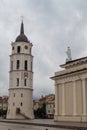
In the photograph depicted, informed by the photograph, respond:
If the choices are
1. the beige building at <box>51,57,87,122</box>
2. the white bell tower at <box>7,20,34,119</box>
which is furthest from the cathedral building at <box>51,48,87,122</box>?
the white bell tower at <box>7,20,34,119</box>

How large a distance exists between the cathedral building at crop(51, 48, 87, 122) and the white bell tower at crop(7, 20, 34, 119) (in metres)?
39.9

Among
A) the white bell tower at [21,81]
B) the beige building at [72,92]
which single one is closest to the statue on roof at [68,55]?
the beige building at [72,92]

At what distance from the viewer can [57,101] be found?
57.5m

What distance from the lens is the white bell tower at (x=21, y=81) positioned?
9656 cm

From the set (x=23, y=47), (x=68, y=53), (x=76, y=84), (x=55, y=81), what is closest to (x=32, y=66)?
(x=23, y=47)

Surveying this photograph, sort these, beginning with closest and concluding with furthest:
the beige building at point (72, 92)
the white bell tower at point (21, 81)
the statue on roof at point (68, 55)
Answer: the beige building at point (72, 92), the statue on roof at point (68, 55), the white bell tower at point (21, 81)

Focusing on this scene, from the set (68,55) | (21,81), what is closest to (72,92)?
(68,55)

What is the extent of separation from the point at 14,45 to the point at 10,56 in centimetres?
379

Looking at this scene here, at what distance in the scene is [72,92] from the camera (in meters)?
52.9

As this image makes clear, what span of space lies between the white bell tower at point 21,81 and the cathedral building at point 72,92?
39866 millimetres

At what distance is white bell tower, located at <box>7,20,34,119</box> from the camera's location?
96562mm

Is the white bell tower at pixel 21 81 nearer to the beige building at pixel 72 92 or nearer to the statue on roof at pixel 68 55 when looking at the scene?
the statue on roof at pixel 68 55

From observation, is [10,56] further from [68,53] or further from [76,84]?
[76,84]

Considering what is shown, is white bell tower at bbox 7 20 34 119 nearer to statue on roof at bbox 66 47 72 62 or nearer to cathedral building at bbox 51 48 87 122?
statue on roof at bbox 66 47 72 62
